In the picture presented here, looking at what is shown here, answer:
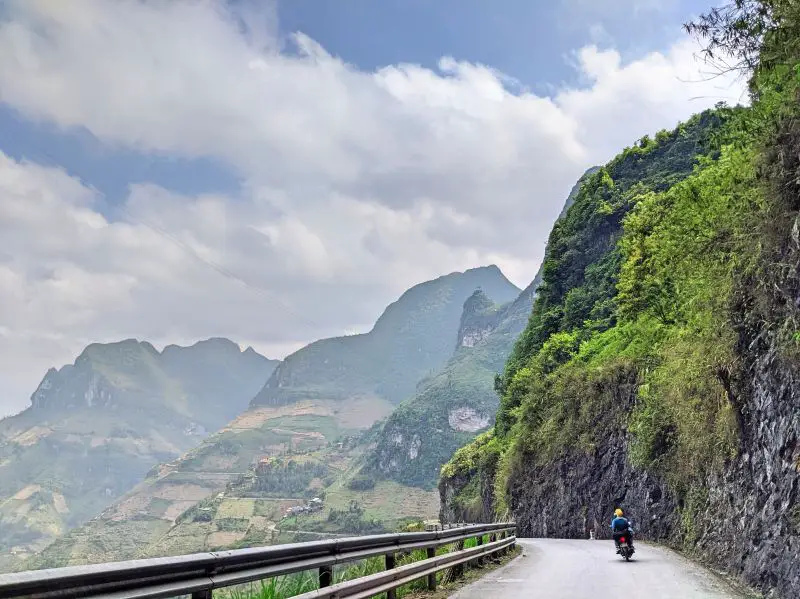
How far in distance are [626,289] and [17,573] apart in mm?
31689

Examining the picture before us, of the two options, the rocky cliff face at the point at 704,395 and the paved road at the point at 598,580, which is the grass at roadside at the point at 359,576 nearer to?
the paved road at the point at 598,580

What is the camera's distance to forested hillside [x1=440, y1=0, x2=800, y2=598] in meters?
10.9

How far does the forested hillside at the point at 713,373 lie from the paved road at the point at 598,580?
2.68 ft

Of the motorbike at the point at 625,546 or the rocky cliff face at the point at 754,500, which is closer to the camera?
the rocky cliff face at the point at 754,500

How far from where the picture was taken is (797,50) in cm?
1082

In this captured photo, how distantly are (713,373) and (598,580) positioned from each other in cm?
521

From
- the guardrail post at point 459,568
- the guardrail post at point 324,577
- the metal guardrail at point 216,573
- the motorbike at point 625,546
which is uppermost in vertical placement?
the metal guardrail at point 216,573

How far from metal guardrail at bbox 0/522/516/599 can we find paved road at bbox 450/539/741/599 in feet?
7.00

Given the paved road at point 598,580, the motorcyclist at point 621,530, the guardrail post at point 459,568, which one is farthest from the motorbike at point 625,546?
the guardrail post at point 459,568

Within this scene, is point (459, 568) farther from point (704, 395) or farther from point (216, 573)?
point (216, 573)

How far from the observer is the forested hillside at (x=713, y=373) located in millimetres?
10906

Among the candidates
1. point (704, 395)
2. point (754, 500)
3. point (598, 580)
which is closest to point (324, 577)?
point (598, 580)

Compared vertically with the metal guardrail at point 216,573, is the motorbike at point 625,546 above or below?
below

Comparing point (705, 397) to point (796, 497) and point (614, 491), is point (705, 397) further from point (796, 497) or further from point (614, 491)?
point (614, 491)
